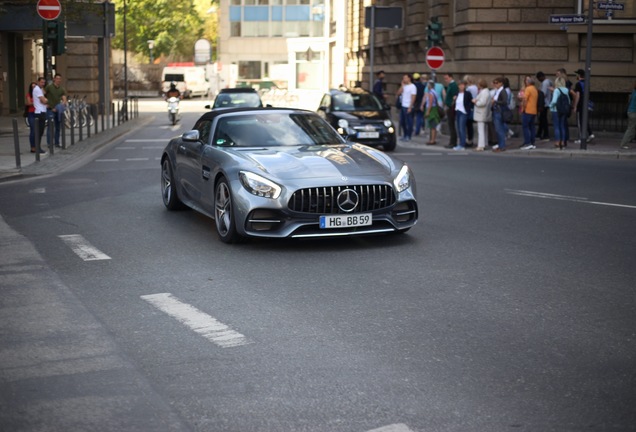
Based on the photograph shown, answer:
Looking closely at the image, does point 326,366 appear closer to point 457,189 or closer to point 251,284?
point 251,284

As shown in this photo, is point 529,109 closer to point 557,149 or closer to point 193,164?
point 557,149

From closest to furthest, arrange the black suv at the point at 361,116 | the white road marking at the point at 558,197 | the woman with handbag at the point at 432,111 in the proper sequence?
1. the white road marking at the point at 558,197
2. the black suv at the point at 361,116
3. the woman with handbag at the point at 432,111

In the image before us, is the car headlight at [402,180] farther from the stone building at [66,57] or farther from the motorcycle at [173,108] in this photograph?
the motorcycle at [173,108]

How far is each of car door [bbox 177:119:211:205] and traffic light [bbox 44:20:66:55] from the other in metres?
12.6

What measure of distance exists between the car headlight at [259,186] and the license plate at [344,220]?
0.51 meters

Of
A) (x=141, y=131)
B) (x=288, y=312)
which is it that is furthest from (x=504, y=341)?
(x=141, y=131)

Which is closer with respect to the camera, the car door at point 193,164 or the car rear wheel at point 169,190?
the car door at point 193,164

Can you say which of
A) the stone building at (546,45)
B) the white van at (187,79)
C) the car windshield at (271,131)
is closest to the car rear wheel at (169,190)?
the car windshield at (271,131)

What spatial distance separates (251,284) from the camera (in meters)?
8.41

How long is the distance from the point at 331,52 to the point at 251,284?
7074cm

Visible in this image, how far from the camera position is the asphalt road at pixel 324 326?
5.14 meters

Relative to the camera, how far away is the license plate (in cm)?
1002

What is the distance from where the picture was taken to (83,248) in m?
10.4

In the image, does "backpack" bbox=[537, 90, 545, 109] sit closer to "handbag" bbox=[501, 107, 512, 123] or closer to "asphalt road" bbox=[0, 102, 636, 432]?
"handbag" bbox=[501, 107, 512, 123]
